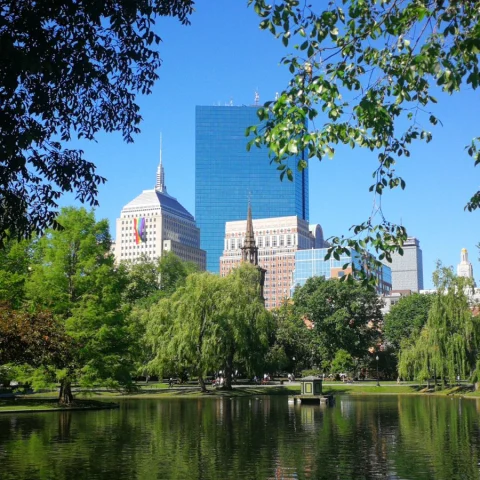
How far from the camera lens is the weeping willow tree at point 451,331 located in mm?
63375

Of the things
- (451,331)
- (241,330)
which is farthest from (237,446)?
(451,331)

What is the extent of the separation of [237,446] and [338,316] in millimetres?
68156

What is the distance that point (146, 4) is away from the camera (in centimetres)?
1356

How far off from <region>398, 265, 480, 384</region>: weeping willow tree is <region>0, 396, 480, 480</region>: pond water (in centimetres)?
2625

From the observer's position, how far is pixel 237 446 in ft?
77.6

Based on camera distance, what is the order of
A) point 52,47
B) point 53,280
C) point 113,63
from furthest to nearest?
point 53,280 < point 113,63 < point 52,47

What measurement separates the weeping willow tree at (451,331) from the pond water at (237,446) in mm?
26246

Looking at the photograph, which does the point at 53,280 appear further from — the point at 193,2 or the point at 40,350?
the point at 193,2

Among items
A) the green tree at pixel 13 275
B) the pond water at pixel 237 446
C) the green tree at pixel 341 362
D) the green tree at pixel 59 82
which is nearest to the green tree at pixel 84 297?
the green tree at pixel 13 275

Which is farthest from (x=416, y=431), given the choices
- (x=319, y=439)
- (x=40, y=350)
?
(x=40, y=350)

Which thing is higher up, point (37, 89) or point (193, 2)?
point (193, 2)

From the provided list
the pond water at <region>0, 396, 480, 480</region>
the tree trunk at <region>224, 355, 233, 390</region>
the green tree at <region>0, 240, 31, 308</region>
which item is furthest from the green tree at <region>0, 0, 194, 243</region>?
the tree trunk at <region>224, 355, 233, 390</region>

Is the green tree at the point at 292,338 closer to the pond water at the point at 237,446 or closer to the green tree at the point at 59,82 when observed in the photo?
the pond water at the point at 237,446

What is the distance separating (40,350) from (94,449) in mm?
13818
